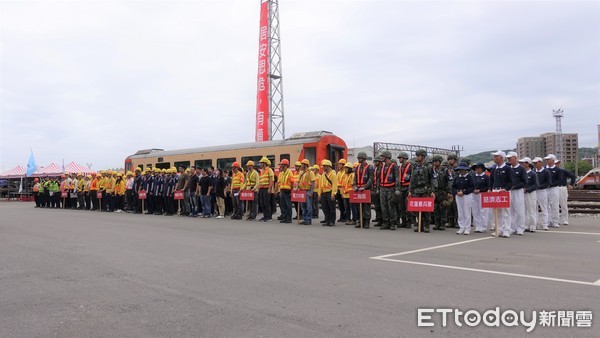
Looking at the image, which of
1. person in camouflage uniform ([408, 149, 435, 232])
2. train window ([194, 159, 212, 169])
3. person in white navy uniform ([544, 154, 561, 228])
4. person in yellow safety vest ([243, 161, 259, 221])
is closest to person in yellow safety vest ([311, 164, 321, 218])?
person in yellow safety vest ([243, 161, 259, 221])

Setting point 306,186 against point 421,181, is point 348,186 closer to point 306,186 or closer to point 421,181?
point 306,186

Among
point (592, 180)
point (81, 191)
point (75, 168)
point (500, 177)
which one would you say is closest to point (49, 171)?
point (75, 168)

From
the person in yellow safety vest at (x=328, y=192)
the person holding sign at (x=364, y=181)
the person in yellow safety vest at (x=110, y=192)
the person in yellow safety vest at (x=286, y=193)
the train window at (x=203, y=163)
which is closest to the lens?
the person holding sign at (x=364, y=181)

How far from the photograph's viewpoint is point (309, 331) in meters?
3.98

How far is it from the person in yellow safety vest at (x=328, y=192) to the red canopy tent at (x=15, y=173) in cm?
3874

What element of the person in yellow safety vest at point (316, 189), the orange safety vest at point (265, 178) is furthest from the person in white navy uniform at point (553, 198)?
the orange safety vest at point (265, 178)

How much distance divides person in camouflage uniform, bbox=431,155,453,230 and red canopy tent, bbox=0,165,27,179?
41912mm

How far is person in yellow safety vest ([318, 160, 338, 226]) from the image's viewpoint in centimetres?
1339

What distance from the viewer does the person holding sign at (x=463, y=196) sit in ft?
35.9

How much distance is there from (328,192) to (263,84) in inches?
757

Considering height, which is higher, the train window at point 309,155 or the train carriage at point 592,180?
the train window at point 309,155

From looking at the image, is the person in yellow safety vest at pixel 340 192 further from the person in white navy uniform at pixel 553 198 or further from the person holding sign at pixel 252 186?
the person in white navy uniform at pixel 553 198

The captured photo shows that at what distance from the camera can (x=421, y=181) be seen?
462 inches

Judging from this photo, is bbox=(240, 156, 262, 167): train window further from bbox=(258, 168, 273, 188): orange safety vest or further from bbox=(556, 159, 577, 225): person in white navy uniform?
bbox=(556, 159, 577, 225): person in white navy uniform
